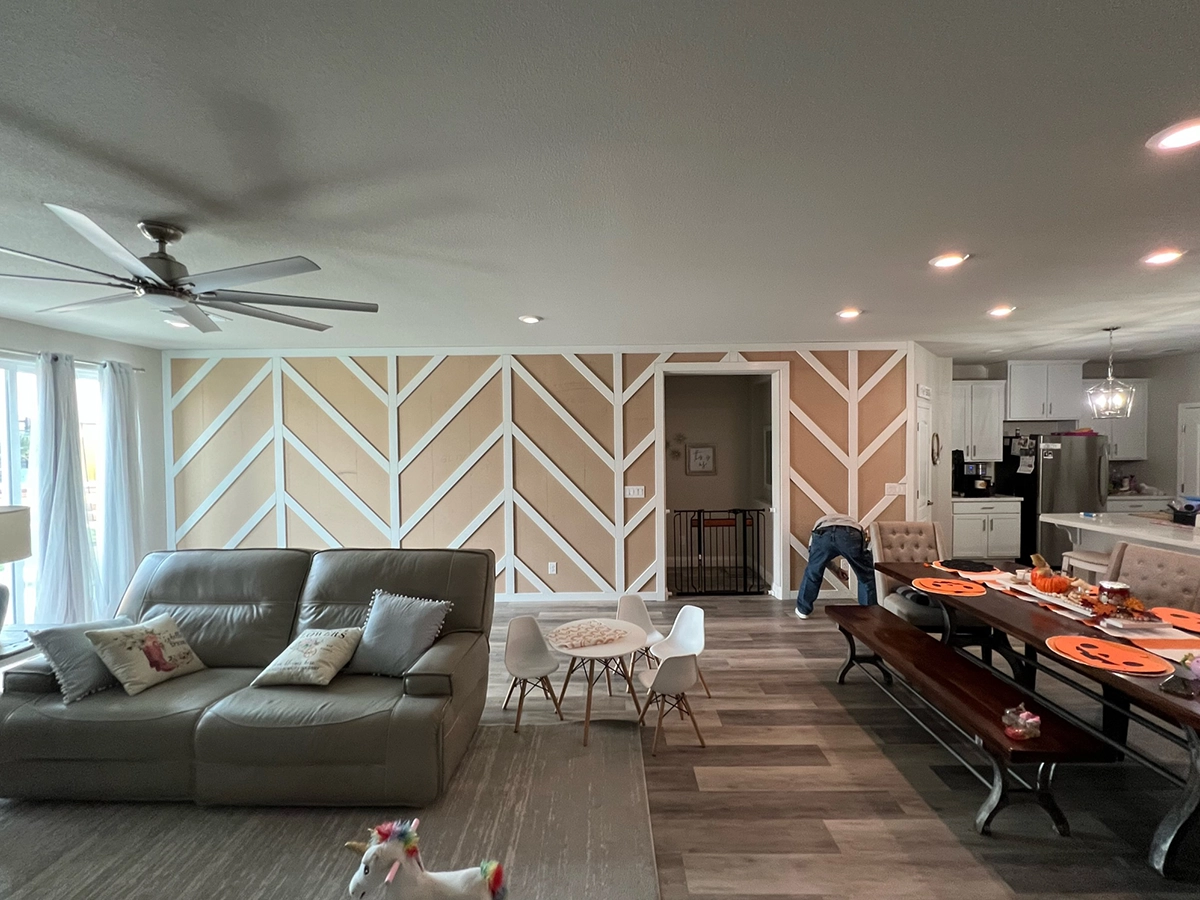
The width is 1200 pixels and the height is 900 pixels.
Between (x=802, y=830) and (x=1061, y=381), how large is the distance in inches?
271

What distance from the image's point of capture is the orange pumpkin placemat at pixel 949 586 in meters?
3.08

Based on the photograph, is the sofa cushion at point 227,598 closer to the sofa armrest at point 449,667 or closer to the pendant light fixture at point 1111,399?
the sofa armrest at point 449,667

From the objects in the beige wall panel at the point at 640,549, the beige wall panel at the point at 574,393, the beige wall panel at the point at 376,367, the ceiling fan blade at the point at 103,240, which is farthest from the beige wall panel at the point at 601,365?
the ceiling fan blade at the point at 103,240

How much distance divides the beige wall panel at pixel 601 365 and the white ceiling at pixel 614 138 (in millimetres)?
2201

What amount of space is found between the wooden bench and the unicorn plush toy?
1.94m

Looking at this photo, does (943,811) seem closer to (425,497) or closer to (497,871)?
(497,871)

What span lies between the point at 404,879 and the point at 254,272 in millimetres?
2082

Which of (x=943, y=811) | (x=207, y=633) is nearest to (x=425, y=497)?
(x=207, y=633)

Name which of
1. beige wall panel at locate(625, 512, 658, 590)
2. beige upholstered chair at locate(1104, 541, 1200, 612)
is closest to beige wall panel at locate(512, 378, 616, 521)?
beige wall panel at locate(625, 512, 658, 590)

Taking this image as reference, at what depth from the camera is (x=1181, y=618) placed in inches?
101

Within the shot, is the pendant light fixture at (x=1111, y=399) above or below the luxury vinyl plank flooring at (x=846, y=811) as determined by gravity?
above

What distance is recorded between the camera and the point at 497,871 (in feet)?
4.90

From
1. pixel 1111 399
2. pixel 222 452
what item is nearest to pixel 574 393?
pixel 222 452

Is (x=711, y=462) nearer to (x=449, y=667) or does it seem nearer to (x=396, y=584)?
(x=396, y=584)
